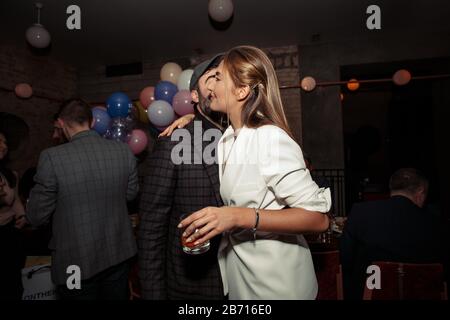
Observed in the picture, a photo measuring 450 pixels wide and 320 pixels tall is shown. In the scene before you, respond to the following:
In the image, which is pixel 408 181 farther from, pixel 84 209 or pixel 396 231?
pixel 84 209

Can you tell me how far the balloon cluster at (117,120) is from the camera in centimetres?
379

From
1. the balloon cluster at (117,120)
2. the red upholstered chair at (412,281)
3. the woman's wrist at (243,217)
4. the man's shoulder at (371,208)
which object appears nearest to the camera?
the woman's wrist at (243,217)

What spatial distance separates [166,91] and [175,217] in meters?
2.82

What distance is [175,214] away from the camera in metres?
1.22

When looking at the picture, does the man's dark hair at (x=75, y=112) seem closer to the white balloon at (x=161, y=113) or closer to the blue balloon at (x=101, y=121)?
the white balloon at (x=161, y=113)

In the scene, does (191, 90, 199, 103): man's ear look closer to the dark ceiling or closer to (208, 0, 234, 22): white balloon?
(208, 0, 234, 22): white balloon

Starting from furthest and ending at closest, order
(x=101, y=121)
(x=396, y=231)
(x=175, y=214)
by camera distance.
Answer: (x=101, y=121), (x=396, y=231), (x=175, y=214)

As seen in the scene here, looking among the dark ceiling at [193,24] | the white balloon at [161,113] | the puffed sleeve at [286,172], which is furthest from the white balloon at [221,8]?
the puffed sleeve at [286,172]

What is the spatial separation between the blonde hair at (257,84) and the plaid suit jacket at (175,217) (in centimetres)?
31

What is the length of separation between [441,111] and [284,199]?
6.50 meters

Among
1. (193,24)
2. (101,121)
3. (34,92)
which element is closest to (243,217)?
(101,121)

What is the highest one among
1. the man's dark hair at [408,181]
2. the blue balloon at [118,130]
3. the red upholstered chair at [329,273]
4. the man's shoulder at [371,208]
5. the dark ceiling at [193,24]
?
the dark ceiling at [193,24]

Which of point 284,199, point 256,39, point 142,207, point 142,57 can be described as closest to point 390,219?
point 284,199

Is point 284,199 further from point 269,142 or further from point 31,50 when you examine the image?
point 31,50
